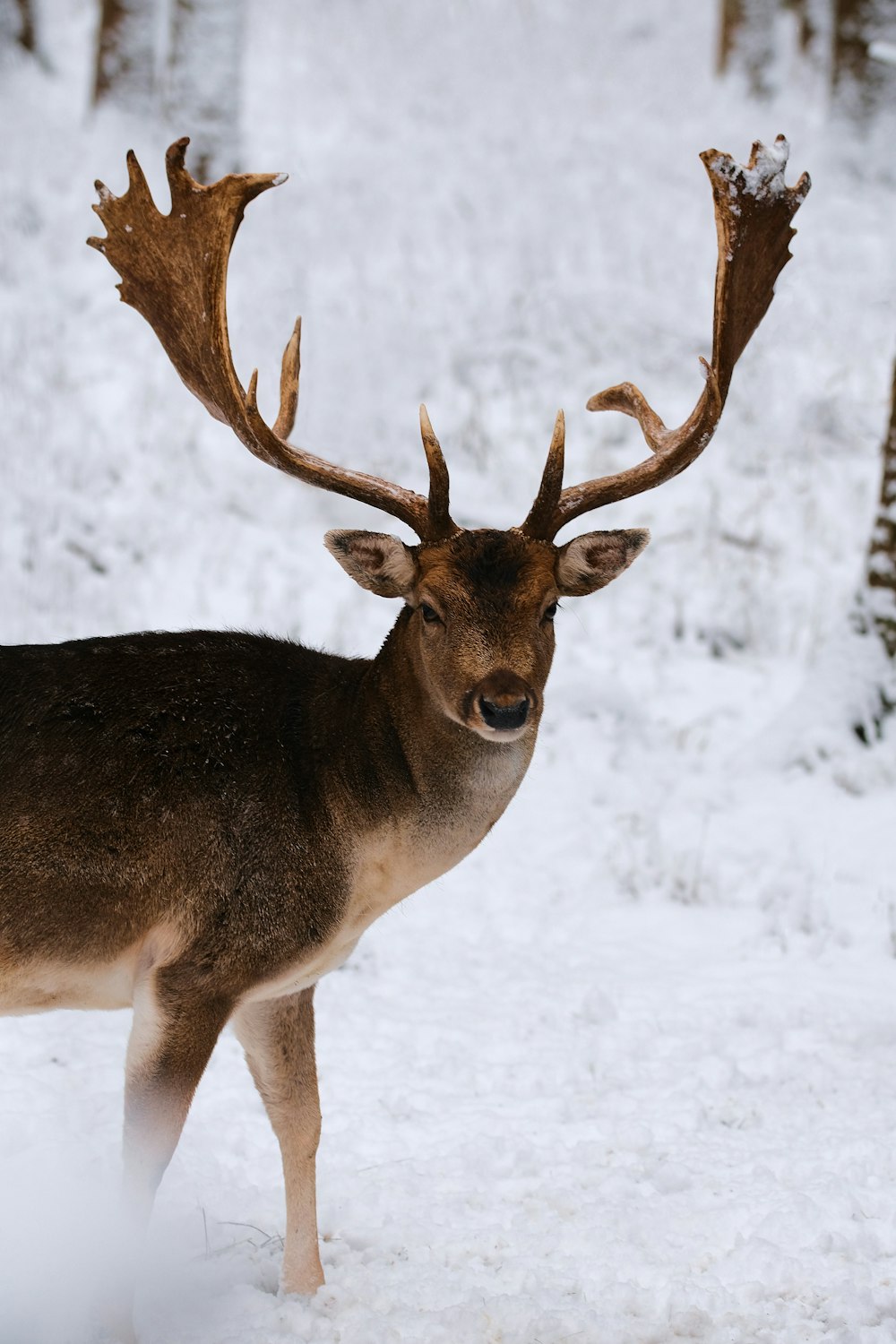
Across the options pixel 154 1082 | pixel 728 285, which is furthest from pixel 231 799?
pixel 728 285

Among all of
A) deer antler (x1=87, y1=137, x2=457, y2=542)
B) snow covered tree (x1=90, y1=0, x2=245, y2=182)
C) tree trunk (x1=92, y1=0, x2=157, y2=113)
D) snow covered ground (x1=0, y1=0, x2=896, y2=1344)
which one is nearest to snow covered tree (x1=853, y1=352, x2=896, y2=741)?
snow covered ground (x1=0, y1=0, x2=896, y2=1344)

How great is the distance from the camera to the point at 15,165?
14562 mm

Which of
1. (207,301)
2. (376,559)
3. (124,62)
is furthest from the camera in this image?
(124,62)

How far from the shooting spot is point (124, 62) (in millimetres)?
15508

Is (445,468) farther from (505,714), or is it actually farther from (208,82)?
(208,82)

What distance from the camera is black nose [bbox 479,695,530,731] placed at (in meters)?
3.72

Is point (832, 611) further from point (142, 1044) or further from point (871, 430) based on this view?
point (142, 1044)

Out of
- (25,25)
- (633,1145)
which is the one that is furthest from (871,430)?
(25,25)

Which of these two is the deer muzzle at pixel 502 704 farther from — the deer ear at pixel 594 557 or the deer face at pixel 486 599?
the deer ear at pixel 594 557

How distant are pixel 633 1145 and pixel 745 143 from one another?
15.3 metres

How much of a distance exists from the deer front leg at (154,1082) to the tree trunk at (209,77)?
37.2 feet

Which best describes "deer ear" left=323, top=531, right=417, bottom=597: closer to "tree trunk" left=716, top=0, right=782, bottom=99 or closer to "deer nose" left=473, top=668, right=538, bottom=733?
"deer nose" left=473, top=668, right=538, bottom=733

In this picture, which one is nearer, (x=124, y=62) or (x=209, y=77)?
(x=209, y=77)

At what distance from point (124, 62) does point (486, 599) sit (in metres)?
13.5
